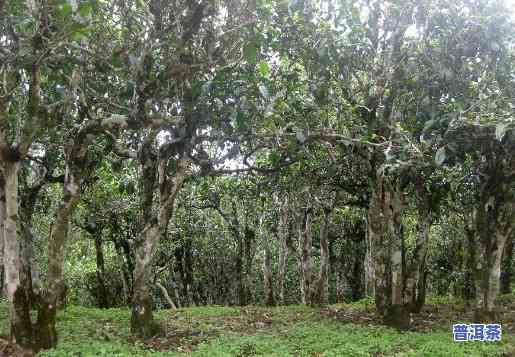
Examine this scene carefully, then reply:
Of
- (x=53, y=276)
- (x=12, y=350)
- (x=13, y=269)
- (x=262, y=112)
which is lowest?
(x=12, y=350)

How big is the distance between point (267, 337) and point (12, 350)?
540 cm

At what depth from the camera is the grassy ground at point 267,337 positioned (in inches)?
387

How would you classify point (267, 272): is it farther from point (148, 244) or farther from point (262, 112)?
point (262, 112)

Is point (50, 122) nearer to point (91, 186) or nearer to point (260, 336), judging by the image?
point (260, 336)

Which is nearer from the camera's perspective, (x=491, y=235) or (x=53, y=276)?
(x=53, y=276)

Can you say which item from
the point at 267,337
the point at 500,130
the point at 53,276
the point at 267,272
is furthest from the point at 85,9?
the point at 267,272

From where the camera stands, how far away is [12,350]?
873cm

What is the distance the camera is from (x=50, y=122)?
10039 mm

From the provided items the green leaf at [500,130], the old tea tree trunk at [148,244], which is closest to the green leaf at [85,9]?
the old tea tree trunk at [148,244]

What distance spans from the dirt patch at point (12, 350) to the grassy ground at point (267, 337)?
0.28 metres

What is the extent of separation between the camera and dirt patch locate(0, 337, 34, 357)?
8.60 m

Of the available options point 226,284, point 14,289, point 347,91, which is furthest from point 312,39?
point 226,284

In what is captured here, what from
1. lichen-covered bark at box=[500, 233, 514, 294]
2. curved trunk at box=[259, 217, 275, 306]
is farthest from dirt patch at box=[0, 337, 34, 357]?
lichen-covered bark at box=[500, 233, 514, 294]

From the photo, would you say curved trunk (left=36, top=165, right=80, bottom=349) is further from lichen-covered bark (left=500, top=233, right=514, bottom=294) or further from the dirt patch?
lichen-covered bark (left=500, top=233, right=514, bottom=294)
